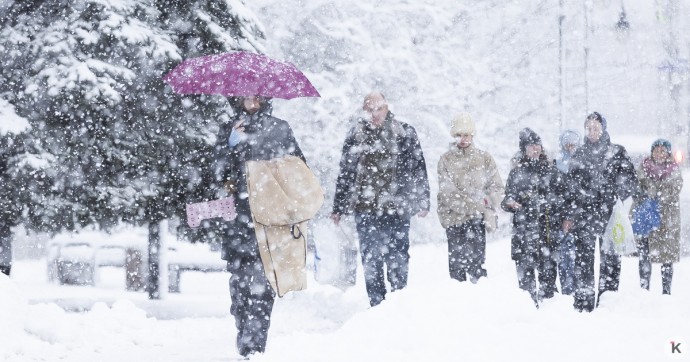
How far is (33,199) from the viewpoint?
9.80 meters

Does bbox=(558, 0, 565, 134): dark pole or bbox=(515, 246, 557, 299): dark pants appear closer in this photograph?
bbox=(515, 246, 557, 299): dark pants

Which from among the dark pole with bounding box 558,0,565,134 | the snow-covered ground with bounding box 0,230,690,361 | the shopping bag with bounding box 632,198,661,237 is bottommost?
the snow-covered ground with bounding box 0,230,690,361

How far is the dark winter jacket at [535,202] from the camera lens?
31.9 ft

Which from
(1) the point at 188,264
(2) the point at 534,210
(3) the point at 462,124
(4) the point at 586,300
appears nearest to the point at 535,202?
(2) the point at 534,210

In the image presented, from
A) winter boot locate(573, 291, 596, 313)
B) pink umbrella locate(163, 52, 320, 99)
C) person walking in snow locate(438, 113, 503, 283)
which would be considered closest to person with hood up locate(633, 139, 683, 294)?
winter boot locate(573, 291, 596, 313)

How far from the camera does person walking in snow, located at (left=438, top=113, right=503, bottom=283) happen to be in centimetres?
896

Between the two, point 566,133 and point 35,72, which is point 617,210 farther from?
point 35,72

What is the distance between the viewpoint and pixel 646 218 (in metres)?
10.9

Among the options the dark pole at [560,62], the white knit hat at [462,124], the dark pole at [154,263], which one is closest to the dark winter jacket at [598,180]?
the white knit hat at [462,124]

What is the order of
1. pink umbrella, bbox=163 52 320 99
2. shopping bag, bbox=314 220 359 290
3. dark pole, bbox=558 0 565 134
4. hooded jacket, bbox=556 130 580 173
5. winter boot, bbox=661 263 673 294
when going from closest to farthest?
pink umbrella, bbox=163 52 320 99
hooded jacket, bbox=556 130 580 173
winter boot, bbox=661 263 673 294
shopping bag, bbox=314 220 359 290
dark pole, bbox=558 0 565 134

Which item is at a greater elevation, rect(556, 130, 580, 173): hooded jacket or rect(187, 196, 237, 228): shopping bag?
rect(556, 130, 580, 173): hooded jacket

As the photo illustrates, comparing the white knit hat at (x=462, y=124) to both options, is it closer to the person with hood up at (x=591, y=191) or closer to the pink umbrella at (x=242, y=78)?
the person with hood up at (x=591, y=191)

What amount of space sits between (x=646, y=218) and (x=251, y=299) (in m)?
5.80

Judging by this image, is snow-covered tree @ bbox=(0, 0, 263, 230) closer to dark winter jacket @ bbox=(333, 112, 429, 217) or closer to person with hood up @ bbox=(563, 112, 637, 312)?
dark winter jacket @ bbox=(333, 112, 429, 217)
